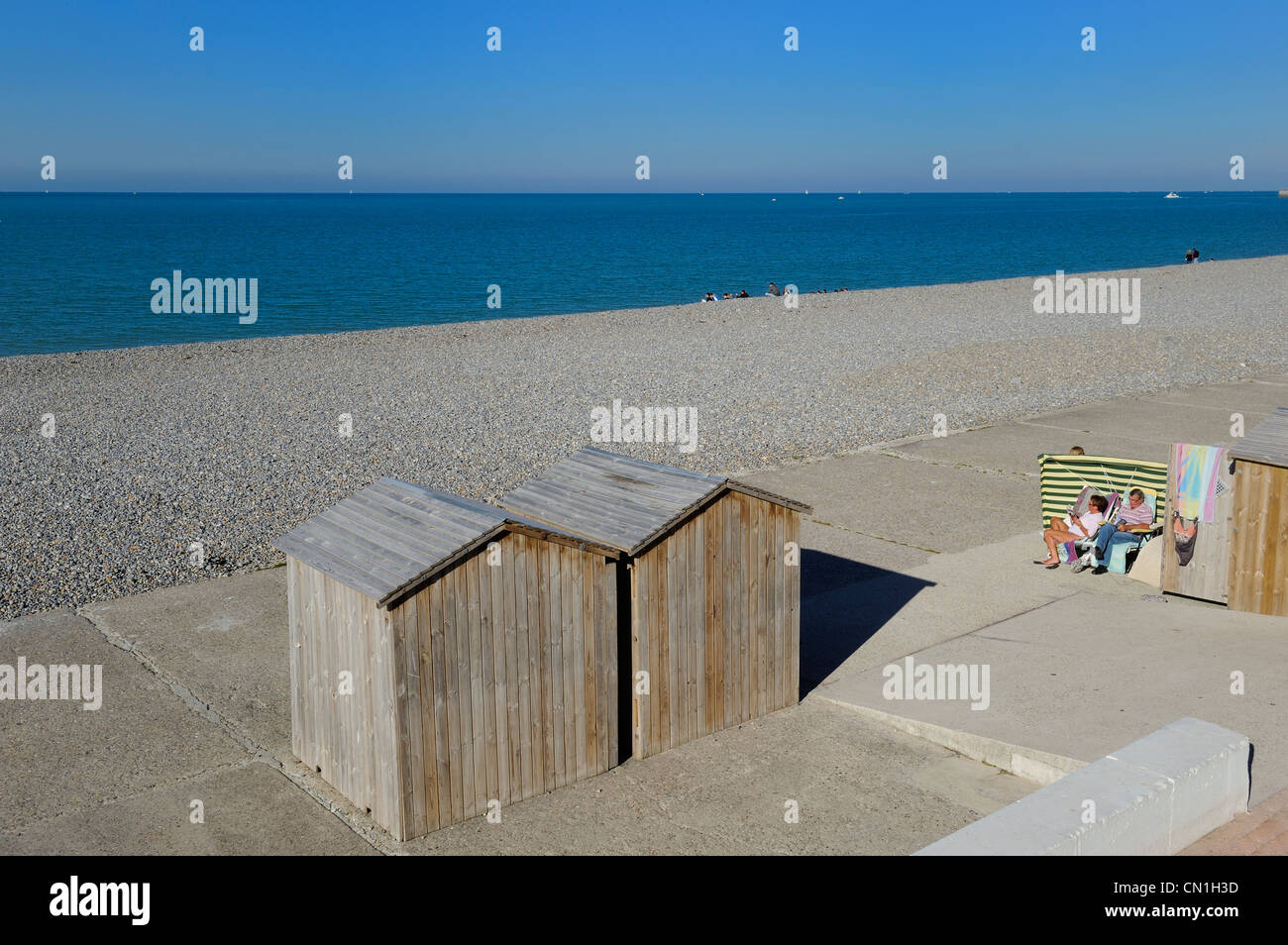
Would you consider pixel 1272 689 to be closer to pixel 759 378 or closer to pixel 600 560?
pixel 600 560

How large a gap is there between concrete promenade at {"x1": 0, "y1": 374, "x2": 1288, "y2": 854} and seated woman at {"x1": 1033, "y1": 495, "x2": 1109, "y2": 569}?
0.69ft

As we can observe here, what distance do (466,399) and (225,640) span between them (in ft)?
34.8

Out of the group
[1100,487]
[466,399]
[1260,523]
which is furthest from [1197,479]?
[466,399]

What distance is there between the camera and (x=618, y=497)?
706 cm

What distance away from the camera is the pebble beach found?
11484 mm

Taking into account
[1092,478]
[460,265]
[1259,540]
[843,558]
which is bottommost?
[843,558]

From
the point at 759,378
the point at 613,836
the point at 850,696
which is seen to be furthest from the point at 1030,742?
the point at 759,378

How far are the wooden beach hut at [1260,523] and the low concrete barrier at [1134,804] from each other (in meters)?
3.28

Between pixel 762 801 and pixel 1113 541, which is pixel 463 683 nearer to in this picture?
pixel 762 801

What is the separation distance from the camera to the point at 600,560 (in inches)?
249

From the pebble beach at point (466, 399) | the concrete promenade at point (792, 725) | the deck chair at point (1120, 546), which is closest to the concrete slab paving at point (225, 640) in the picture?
the concrete promenade at point (792, 725)

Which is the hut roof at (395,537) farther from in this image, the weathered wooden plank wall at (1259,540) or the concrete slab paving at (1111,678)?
the weathered wooden plank wall at (1259,540)

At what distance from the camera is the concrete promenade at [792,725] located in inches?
231
